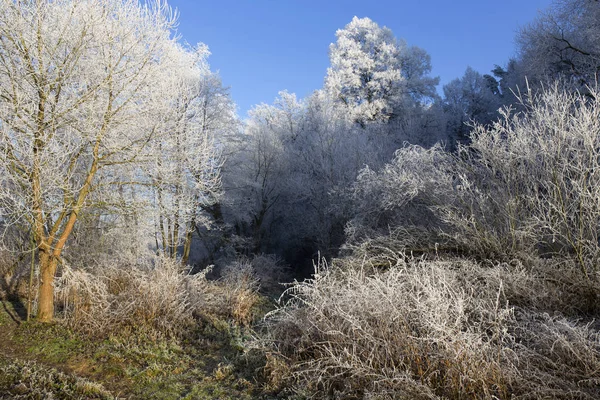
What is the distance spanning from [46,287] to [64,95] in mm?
3107

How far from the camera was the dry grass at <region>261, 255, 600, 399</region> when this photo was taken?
3305 millimetres

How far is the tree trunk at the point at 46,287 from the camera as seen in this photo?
6.49 meters

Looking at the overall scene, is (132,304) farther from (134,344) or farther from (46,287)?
(46,287)

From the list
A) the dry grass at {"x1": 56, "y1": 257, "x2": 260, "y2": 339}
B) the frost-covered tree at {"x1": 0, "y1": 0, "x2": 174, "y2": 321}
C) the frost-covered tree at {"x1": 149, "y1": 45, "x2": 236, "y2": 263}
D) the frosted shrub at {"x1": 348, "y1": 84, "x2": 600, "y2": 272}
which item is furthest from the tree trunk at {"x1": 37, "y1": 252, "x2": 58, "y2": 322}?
the frosted shrub at {"x1": 348, "y1": 84, "x2": 600, "y2": 272}

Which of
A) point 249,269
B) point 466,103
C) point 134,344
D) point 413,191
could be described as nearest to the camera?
point 134,344

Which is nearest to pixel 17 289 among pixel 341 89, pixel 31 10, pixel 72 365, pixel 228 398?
pixel 72 365

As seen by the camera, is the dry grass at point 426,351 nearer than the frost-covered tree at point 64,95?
Yes

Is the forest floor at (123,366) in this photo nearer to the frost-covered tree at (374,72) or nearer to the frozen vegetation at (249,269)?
the frozen vegetation at (249,269)

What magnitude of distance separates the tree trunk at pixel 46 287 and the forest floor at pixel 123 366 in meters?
0.24

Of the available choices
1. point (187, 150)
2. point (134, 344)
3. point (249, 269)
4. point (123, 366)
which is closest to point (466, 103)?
point (249, 269)

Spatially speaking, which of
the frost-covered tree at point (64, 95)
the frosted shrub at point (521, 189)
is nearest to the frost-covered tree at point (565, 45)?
the frosted shrub at point (521, 189)

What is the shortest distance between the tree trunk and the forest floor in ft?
0.78

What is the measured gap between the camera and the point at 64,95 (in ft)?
20.4

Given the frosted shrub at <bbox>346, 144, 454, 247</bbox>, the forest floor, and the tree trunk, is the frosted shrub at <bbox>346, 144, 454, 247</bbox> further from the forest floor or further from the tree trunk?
the tree trunk
